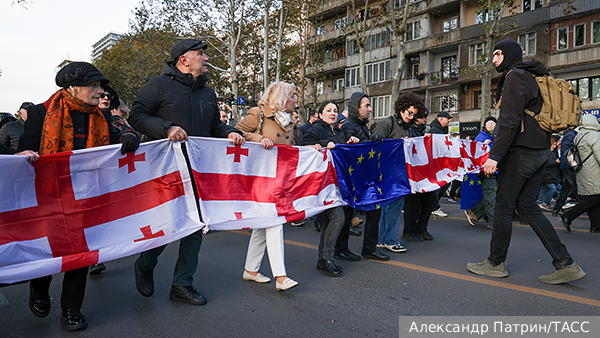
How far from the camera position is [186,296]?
376 centimetres

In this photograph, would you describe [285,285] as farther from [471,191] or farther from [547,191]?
[547,191]

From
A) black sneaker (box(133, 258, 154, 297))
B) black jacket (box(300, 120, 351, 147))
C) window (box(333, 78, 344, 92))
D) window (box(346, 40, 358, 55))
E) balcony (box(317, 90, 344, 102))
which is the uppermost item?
window (box(346, 40, 358, 55))

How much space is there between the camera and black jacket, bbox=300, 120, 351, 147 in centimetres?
510

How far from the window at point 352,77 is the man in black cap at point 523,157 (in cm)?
3437

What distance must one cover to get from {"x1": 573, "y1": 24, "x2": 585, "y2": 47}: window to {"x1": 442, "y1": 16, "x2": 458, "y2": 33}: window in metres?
8.28

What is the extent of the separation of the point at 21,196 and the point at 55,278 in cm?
197

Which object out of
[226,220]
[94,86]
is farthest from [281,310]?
[94,86]

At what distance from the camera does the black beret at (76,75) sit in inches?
128

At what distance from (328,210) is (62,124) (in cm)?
272

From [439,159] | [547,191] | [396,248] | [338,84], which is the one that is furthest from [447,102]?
[396,248]

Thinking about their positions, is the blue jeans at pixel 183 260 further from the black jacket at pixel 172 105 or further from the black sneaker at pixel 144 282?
the black jacket at pixel 172 105

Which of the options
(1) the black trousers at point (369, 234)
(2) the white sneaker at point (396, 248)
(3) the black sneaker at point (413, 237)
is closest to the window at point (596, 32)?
(3) the black sneaker at point (413, 237)

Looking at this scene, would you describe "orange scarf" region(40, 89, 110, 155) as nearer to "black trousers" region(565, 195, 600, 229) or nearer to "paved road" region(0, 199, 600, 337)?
"paved road" region(0, 199, 600, 337)

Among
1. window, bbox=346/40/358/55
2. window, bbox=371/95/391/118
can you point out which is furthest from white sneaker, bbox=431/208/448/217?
window, bbox=346/40/358/55
